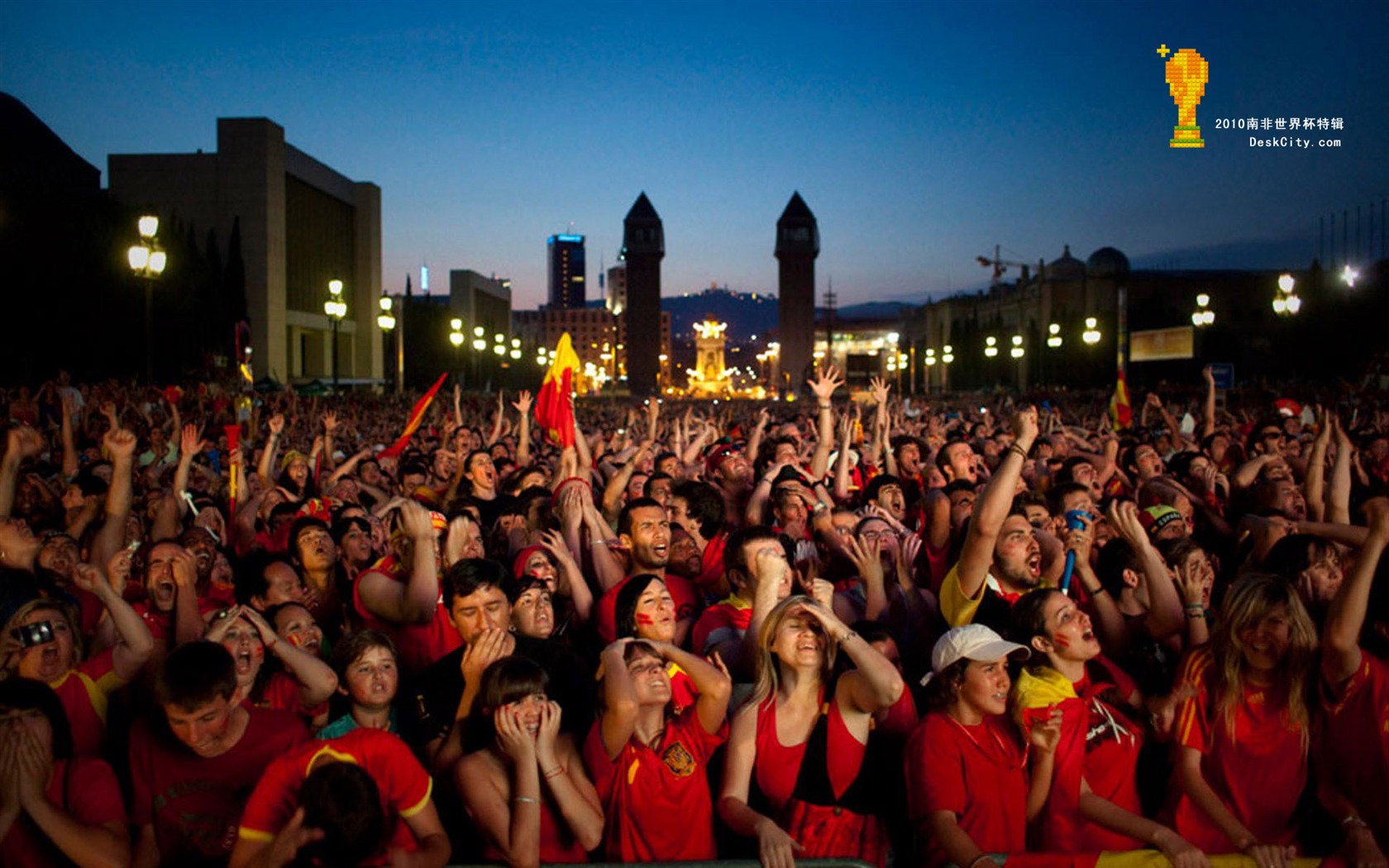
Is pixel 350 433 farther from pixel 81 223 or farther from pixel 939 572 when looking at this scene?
pixel 81 223

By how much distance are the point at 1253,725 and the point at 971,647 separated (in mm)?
1038

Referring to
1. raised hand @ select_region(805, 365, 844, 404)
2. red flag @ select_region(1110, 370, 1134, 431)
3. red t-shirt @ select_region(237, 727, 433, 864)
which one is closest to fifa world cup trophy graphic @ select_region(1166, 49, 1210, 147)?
red flag @ select_region(1110, 370, 1134, 431)

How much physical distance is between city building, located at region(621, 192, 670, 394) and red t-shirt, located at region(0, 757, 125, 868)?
3388 inches

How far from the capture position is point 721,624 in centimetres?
478

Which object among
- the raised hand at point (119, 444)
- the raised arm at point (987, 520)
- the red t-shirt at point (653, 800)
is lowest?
the red t-shirt at point (653, 800)

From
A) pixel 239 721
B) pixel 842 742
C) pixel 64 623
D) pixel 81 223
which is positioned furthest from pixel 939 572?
pixel 81 223

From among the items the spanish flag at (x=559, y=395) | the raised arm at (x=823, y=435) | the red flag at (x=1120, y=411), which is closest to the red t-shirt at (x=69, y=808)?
the raised arm at (x=823, y=435)

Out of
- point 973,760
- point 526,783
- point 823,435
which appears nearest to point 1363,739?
point 973,760

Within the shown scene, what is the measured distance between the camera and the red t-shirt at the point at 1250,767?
3.52 meters

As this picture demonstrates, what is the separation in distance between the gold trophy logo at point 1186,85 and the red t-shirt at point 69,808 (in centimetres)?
2728

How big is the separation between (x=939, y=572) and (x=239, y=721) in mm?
3588

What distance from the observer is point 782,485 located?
6.64 m

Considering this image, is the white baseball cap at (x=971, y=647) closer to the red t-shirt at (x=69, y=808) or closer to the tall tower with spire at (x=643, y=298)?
the red t-shirt at (x=69, y=808)

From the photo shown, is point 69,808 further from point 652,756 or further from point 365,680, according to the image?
point 652,756
